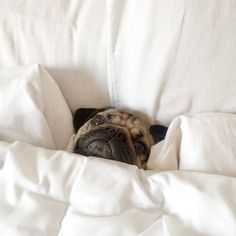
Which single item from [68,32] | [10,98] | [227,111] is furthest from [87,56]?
[227,111]

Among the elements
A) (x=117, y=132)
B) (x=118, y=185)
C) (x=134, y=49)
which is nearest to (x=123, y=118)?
(x=117, y=132)

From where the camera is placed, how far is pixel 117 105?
1.12 metres

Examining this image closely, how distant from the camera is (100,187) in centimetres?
77

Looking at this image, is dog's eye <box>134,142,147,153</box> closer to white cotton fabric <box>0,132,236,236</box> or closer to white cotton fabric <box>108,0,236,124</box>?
white cotton fabric <box>108,0,236,124</box>

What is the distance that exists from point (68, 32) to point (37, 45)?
91 mm

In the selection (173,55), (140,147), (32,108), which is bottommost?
(140,147)

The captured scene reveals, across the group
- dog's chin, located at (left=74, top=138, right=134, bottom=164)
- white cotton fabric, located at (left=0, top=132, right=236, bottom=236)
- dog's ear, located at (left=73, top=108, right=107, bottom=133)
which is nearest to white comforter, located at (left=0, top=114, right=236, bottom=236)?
white cotton fabric, located at (left=0, top=132, right=236, bottom=236)

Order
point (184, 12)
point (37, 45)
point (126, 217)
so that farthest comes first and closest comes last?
point (37, 45) < point (184, 12) < point (126, 217)

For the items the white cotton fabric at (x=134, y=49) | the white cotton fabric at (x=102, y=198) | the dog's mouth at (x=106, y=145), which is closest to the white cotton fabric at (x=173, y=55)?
the white cotton fabric at (x=134, y=49)

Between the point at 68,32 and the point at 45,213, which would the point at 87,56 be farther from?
the point at 45,213

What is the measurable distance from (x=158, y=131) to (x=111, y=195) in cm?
35

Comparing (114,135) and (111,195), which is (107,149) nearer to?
(114,135)

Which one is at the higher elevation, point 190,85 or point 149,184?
point 190,85

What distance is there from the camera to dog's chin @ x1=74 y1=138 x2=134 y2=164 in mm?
991
